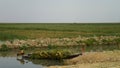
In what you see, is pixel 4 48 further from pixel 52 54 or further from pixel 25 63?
pixel 25 63

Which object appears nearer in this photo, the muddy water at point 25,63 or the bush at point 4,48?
the muddy water at point 25,63

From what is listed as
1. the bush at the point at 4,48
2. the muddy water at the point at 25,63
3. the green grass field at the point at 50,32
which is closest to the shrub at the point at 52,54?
the muddy water at the point at 25,63

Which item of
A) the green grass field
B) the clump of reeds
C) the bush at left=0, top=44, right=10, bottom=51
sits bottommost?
the green grass field

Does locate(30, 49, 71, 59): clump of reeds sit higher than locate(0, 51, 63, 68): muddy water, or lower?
higher

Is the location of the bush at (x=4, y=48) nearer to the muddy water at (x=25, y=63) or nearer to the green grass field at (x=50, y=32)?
the muddy water at (x=25, y=63)

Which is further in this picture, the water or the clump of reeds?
the clump of reeds

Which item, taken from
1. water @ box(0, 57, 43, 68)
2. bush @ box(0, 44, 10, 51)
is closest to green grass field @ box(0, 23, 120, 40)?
bush @ box(0, 44, 10, 51)

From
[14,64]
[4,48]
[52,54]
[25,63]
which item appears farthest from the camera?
[4,48]

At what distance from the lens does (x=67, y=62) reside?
89.6 ft

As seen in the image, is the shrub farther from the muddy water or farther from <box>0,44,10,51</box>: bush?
<box>0,44,10,51</box>: bush

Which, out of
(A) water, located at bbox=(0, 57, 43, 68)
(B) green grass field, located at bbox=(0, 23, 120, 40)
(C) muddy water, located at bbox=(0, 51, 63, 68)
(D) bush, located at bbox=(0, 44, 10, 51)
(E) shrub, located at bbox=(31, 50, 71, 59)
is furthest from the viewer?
(B) green grass field, located at bbox=(0, 23, 120, 40)

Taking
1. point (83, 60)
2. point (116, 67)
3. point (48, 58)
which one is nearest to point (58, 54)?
point (48, 58)

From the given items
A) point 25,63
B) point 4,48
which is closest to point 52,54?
point 25,63

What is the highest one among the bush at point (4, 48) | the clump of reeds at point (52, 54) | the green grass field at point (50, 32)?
the clump of reeds at point (52, 54)
